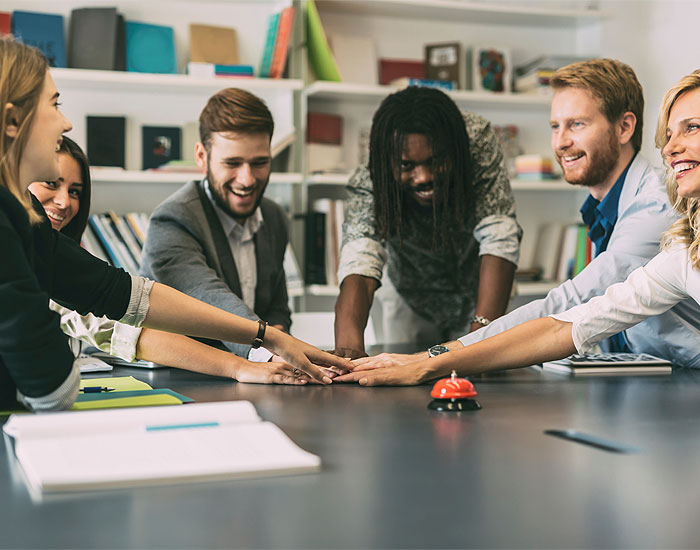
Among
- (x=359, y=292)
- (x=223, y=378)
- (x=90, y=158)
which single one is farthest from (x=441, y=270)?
(x=90, y=158)

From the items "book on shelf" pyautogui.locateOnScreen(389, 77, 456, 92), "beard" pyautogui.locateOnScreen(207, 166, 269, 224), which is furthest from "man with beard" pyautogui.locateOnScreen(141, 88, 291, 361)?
"book on shelf" pyautogui.locateOnScreen(389, 77, 456, 92)

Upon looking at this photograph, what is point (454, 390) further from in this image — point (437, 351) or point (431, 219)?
point (431, 219)

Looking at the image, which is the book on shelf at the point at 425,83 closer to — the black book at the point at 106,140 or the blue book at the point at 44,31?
the black book at the point at 106,140

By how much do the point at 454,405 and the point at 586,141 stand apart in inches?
44.3

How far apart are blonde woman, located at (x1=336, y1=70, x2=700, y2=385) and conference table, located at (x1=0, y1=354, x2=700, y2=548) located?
1.19ft

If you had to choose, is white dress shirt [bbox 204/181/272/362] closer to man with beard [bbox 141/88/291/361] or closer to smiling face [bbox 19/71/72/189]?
man with beard [bbox 141/88/291/361]

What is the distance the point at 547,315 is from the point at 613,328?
184mm

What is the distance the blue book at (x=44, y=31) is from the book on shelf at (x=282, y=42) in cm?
87

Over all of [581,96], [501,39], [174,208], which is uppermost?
[501,39]

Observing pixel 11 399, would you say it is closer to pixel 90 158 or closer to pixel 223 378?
pixel 223 378

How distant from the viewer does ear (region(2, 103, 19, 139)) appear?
3.59ft

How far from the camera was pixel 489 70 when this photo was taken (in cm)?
380

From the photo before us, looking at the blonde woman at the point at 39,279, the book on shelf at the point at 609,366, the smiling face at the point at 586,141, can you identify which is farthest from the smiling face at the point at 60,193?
the smiling face at the point at 586,141

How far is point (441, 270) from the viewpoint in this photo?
236 cm
